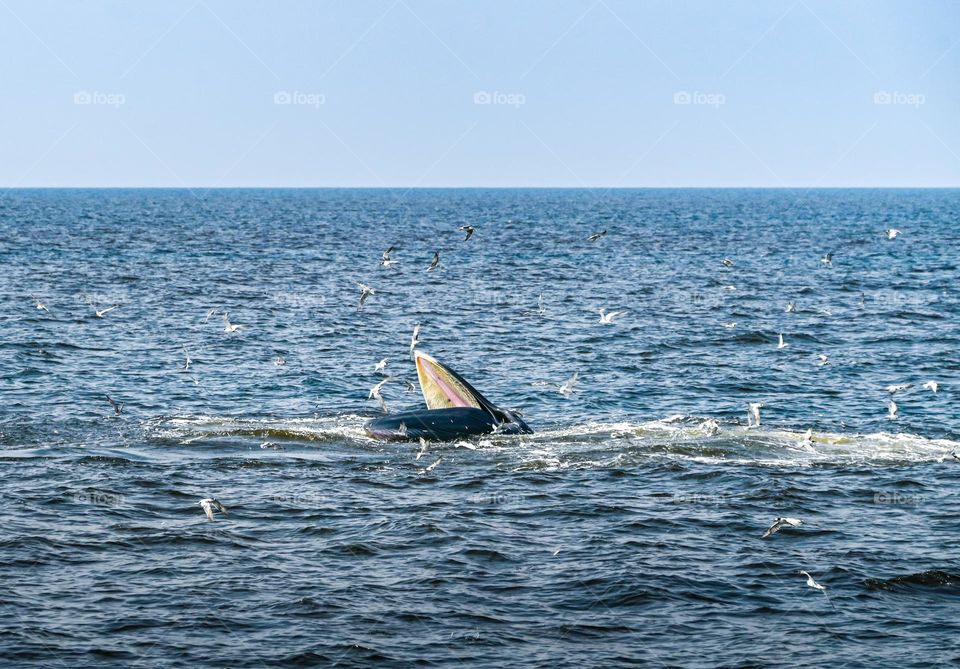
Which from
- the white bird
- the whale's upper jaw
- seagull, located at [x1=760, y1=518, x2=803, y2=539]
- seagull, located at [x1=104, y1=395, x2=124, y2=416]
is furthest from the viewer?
seagull, located at [x1=104, y1=395, x2=124, y2=416]

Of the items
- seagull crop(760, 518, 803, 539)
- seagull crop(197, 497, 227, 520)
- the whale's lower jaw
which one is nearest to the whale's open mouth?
the whale's lower jaw

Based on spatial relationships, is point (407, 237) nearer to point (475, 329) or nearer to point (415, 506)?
point (475, 329)

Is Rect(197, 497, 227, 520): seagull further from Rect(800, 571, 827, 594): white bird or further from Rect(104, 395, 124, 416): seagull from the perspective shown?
Rect(800, 571, 827, 594): white bird

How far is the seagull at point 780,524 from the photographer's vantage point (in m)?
23.1

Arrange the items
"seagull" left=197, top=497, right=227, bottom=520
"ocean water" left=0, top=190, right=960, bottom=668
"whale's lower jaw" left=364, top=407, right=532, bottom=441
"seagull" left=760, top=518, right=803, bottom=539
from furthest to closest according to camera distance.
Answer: "whale's lower jaw" left=364, top=407, right=532, bottom=441 → "seagull" left=197, top=497, right=227, bottom=520 → "seagull" left=760, top=518, right=803, bottom=539 → "ocean water" left=0, top=190, right=960, bottom=668

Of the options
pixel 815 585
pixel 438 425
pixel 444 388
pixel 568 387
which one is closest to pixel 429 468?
pixel 438 425

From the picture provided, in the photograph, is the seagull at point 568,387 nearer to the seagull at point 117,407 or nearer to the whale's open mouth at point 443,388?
the whale's open mouth at point 443,388

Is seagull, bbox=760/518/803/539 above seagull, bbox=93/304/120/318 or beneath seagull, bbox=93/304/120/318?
beneath

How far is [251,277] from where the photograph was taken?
82312mm

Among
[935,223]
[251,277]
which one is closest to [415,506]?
[251,277]

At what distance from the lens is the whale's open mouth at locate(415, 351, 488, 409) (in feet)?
109

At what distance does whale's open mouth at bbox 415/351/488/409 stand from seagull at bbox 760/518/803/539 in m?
10.3

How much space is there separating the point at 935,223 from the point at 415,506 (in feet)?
553

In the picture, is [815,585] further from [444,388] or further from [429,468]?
[444,388]
